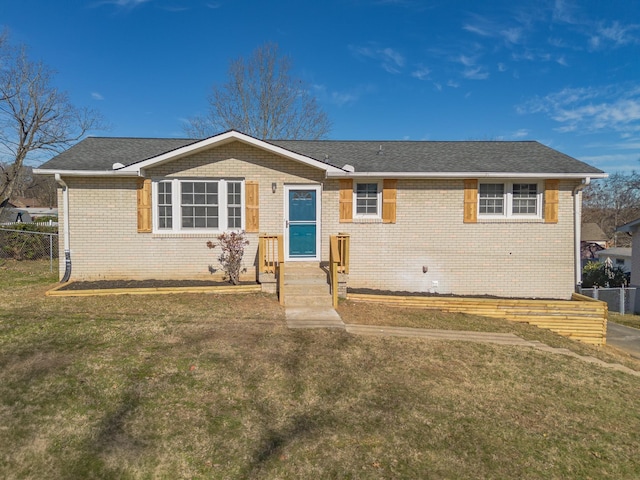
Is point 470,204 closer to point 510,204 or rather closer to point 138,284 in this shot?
point 510,204

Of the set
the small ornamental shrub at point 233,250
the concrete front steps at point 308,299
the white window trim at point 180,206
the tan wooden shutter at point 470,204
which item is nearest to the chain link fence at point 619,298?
the tan wooden shutter at point 470,204

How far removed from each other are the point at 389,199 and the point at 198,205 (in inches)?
193

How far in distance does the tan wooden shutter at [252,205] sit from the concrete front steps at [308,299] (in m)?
1.38

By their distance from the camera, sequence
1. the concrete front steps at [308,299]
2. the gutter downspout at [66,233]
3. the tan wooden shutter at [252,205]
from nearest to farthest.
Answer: the concrete front steps at [308,299]
the gutter downspout at [66,233]
the tan wooden shutter at [252,205]

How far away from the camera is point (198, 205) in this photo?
31.9 feet

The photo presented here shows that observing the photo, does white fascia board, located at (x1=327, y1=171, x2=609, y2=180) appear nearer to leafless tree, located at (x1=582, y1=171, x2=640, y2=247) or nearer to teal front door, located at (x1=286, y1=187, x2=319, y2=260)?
teal front door, located at (x1=286, y1=187, x2=319, y2=260)

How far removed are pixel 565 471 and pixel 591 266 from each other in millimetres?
23058

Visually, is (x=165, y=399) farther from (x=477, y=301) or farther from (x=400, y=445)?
(x=477, y=301)

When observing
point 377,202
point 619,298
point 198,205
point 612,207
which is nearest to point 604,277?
point 619,298

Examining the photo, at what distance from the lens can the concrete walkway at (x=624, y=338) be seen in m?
9.52

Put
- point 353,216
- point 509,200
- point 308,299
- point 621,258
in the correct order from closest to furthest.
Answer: point 308,299
point 353,216
point 509,200
point 621,258

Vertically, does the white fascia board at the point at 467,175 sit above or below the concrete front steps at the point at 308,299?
above

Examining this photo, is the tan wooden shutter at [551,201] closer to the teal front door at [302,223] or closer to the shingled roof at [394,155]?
the shingled roof at [394,155]

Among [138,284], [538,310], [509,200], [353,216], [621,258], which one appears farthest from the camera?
[621,258]
